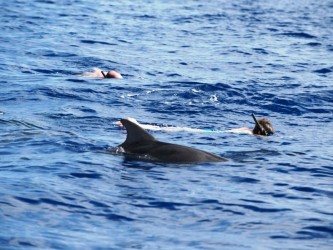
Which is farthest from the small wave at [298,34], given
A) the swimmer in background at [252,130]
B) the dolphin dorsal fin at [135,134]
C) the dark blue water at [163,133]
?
the dolphin dorsal fin at [135,134]

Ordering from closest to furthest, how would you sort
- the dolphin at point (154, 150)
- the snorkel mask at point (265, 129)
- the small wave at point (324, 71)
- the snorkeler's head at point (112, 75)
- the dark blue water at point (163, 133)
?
the dark blue water at point (163, 133)
the dolphin at point (154, 150)
the snorkel mask at point (265, 129)
the snorkeler's head at point (112, 75)
the small wave at point (324, 71)

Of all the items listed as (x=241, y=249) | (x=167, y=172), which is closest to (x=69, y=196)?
(x=167, y=172)

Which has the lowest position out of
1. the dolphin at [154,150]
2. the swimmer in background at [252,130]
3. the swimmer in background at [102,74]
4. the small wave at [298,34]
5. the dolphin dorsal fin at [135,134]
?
the small wave at [298,34]

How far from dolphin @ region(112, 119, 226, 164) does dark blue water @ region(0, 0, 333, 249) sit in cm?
25

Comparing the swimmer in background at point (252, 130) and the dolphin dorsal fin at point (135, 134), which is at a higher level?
the dolphin dorsal fin at point (135, 134)

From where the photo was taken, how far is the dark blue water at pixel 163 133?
11359 mm

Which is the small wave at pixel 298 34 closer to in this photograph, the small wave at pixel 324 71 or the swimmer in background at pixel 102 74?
the small wave at pixel 324 71

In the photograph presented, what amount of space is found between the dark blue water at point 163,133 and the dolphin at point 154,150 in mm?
249

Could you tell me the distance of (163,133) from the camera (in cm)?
1766

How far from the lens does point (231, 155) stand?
15625 mm

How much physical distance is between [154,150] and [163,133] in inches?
124

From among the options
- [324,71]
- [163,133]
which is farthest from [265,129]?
[324,71]

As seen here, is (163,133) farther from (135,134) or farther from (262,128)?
(135,134)

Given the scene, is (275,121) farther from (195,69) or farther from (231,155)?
(195,69)
